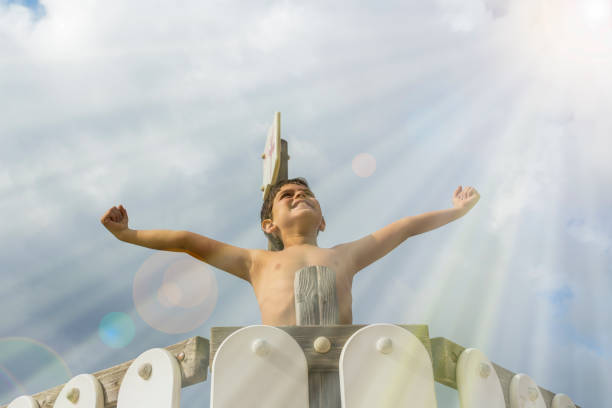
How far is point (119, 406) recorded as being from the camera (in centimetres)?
227

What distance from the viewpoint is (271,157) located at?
14.6 ft

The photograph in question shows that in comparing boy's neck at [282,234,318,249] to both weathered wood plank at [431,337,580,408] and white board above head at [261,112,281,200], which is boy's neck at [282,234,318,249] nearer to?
white board above head at [261,112,281,200]

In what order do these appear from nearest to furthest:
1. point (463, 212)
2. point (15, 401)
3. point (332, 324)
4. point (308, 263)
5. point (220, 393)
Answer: point (220, 393) < point (332, 324) < point (15, 401) < point (308, 263) < point (463, 212)

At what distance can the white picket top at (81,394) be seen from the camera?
245 centimetres

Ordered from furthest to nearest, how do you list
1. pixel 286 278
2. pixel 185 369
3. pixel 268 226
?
1. pixel 268 226
2. pixel 286 278
3. pixel 185 369

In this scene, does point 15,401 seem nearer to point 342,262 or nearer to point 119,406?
point 119,406

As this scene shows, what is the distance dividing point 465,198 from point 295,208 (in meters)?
1.34

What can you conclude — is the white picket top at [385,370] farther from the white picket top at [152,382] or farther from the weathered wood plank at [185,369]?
the white picket top at [152,382]

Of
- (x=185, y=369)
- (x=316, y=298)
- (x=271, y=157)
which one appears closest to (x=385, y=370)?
(x=316, y=298)

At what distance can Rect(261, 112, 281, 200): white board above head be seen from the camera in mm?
4133

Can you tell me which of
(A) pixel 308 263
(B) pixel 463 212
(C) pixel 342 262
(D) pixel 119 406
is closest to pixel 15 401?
(D) pixel 119 406

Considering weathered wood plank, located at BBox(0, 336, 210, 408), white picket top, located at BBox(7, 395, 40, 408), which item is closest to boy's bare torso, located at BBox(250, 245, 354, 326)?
weathered wood plank, located at BBox(0, 336, 210, 408)

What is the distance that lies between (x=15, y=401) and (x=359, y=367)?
6.92ft

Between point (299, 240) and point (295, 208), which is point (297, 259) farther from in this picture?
point (295, 208)
